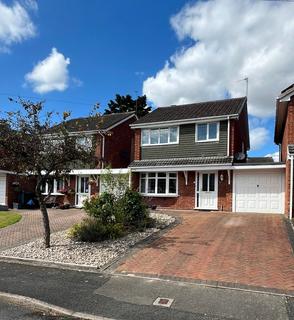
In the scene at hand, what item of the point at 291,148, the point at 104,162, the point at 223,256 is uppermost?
the point at 291,148

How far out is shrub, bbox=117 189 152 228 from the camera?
1399 centimetres

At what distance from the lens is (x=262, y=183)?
19.9 m

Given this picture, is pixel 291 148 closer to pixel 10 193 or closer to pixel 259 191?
pixel 259 191

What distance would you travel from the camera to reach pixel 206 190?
71.3ft

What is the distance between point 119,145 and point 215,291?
22239 mm

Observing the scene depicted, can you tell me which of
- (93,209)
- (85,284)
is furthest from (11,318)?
(93,209)

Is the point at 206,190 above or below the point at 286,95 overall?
below

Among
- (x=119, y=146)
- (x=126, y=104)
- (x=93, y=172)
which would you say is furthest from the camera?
(x=126, y=104)

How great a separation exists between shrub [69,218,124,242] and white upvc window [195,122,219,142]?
11.0 meters

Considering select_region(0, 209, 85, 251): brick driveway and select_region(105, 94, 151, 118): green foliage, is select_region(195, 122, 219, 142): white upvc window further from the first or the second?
select_region(105, 94, 151, 118): green foliage

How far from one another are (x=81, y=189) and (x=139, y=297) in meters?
19.6

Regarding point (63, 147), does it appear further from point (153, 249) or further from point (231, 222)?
point (231, 222)

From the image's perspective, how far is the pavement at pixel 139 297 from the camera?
630cm

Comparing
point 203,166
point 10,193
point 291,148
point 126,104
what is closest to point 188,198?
point 203,166
